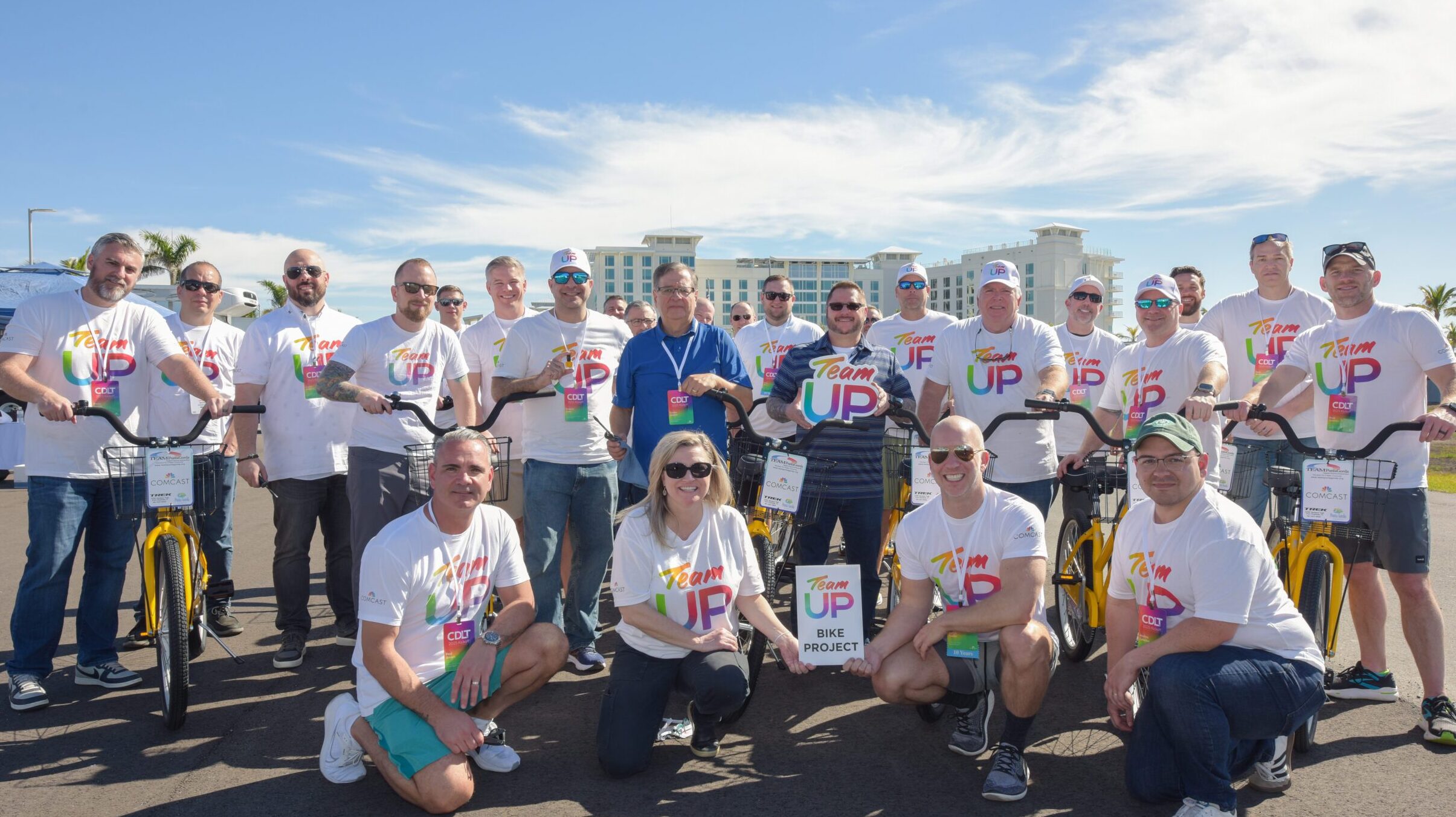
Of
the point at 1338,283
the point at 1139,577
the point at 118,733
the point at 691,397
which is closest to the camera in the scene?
the point at 1139,577

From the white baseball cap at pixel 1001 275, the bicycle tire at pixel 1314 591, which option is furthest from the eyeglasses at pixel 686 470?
the bicycle tire at pixel 1314 591

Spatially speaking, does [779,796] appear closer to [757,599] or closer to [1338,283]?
[757,599]

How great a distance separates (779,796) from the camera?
11.9 ft

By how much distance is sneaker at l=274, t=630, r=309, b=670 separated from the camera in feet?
17.2

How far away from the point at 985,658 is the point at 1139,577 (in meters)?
0.71

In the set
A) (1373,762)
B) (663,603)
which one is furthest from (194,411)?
(1373,762)

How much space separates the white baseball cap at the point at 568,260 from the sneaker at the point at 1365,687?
4520 mm

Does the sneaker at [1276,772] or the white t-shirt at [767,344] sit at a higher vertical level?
the white t-shirt at [767,344]

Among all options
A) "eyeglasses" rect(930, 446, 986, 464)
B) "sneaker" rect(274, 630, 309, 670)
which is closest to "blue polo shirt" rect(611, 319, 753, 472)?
"eyeglasses" rect(930, 446, 986, 464)

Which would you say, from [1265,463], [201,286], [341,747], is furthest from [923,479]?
[201,286]

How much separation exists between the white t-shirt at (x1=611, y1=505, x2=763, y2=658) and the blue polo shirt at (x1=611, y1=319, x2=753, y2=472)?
110 cm

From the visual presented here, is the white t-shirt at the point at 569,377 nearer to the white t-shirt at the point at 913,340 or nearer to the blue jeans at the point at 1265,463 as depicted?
the white t-shirt at the point at 913,340

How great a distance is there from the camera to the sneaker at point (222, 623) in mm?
6012

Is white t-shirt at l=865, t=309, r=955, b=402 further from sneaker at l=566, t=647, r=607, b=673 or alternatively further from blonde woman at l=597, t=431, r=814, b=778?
blonde woman at l=597, t=431, r=814, b=778
